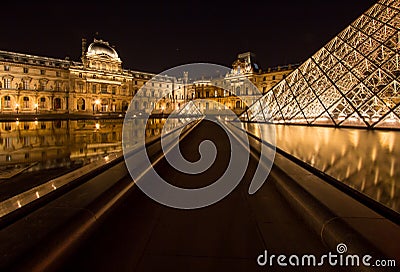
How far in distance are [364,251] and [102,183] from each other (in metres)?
2.31

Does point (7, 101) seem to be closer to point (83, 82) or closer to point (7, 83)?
point (7, 83)

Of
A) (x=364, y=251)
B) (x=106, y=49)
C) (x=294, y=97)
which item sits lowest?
(x=364, y=251)

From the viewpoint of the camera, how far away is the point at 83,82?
47312 mm

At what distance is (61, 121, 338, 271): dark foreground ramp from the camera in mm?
1569

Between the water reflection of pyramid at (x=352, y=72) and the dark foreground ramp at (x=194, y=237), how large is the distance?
510 inches

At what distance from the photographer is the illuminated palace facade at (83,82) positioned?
4028cm

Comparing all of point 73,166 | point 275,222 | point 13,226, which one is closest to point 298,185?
point 275,222

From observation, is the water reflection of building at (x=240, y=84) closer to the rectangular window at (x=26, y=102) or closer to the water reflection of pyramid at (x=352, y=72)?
the water reflection of pyramid at (x=352, y=72)

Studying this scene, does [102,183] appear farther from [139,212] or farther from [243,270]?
[243,270]

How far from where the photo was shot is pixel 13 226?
5.19ft
